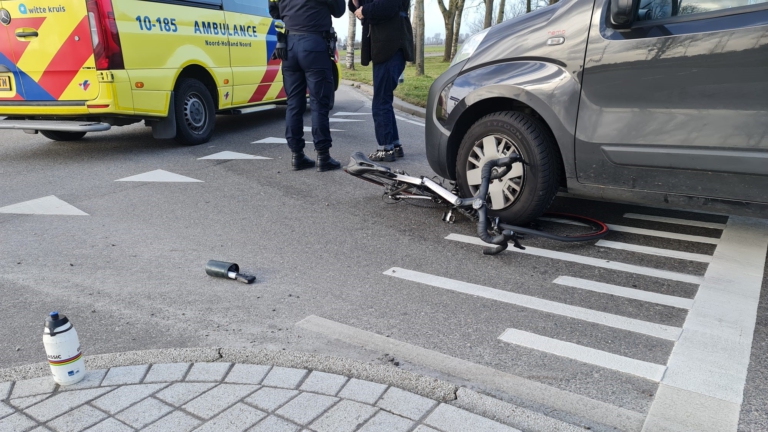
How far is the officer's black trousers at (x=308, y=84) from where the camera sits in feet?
19.4

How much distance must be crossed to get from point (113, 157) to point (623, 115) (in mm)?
5392

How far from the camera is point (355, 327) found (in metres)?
2.90

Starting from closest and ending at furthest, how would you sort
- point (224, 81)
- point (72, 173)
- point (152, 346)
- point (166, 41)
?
point (152, 346), point (72, 173), point (166, 41), point (224, 81)

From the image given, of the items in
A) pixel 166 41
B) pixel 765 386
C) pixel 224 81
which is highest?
pixel 166 41

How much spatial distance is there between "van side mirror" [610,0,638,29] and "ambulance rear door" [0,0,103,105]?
16.1 ft

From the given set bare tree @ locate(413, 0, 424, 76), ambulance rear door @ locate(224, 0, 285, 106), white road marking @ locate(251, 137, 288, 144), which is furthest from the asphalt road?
bare tree @ locate(413, 0, 424, 76)

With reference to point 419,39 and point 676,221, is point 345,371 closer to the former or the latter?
point 676,221

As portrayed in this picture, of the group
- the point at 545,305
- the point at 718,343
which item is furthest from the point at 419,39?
the point at 718,343

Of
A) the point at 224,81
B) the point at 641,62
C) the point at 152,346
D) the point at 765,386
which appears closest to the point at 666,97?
the point at 641,62

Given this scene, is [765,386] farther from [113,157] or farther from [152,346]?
[113,157]

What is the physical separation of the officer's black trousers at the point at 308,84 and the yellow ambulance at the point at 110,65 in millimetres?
1610

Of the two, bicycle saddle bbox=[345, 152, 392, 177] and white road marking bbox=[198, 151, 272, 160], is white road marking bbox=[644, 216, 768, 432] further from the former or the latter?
white road marking bbox=[198, 151, 272, 160]

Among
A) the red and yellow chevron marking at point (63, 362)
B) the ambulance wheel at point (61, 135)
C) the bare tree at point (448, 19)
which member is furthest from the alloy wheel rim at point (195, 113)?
the bare tree at point (448, 19)

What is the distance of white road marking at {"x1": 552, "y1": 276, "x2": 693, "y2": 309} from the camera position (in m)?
3.18
